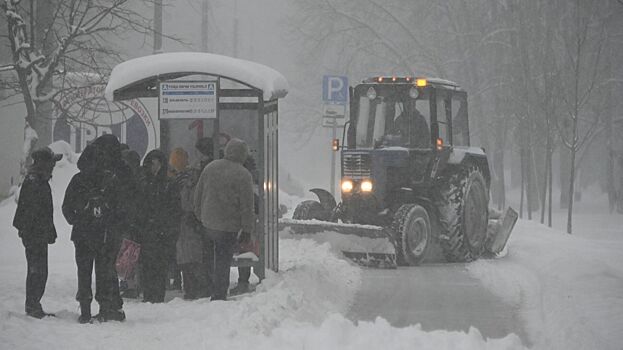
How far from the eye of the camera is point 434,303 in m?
10.3

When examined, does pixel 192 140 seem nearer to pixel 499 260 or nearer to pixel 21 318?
pixel 21 318

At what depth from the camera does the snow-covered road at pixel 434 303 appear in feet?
29.4

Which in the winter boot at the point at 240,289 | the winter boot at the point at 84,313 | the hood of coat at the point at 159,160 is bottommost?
the winter boot at the point at 240,289

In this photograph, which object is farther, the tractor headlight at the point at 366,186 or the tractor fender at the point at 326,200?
the tractor fender at the point at 326,200

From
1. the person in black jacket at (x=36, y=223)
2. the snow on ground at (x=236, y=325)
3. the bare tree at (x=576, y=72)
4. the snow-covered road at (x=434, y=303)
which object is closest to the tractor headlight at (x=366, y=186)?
the snow-covered road at (x=434, y=303)

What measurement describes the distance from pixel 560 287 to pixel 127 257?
4.87 metres

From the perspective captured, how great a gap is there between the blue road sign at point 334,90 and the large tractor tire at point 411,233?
26.1 ft

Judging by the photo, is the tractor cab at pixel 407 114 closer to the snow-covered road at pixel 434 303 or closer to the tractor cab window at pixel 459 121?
the tractor cab window at pixel 459 121

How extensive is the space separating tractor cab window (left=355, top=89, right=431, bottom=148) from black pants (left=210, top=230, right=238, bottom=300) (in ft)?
17.9

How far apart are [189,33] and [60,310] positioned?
65.8m

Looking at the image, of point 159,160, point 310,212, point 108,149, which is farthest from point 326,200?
point 108,149

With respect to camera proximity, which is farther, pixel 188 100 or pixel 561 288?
pixel 561 288

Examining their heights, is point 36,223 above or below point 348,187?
below

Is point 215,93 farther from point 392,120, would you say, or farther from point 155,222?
point 392,120
